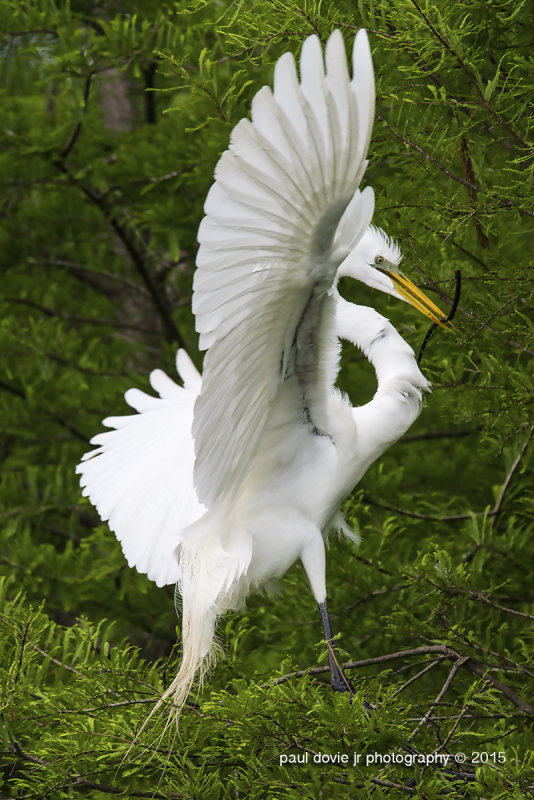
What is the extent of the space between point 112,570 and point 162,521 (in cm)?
149

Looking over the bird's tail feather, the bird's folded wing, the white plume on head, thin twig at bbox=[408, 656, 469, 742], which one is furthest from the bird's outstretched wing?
thin twig at bbox=[408, 656, 469, 742]

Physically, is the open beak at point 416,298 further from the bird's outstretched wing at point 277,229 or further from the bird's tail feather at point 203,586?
the bird's tail feather at point 203,586

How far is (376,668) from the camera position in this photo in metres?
3.58

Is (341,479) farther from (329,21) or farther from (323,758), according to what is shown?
(329,21)

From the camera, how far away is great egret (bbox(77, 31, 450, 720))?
6.26 feet

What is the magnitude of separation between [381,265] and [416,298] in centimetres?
16

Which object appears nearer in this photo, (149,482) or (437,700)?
(437,700)

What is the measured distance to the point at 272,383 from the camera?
2443mm

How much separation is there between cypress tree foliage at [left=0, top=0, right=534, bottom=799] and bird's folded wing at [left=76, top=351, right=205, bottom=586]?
31 centimetres

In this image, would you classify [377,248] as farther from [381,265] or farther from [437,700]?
[437,700]

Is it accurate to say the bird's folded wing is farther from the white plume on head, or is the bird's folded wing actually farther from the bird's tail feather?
the white plume on head

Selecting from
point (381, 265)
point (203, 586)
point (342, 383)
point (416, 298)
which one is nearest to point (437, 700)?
point (203, 586)

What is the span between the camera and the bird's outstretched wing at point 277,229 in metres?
1.84

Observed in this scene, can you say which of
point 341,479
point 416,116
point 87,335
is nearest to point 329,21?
point 416,116
